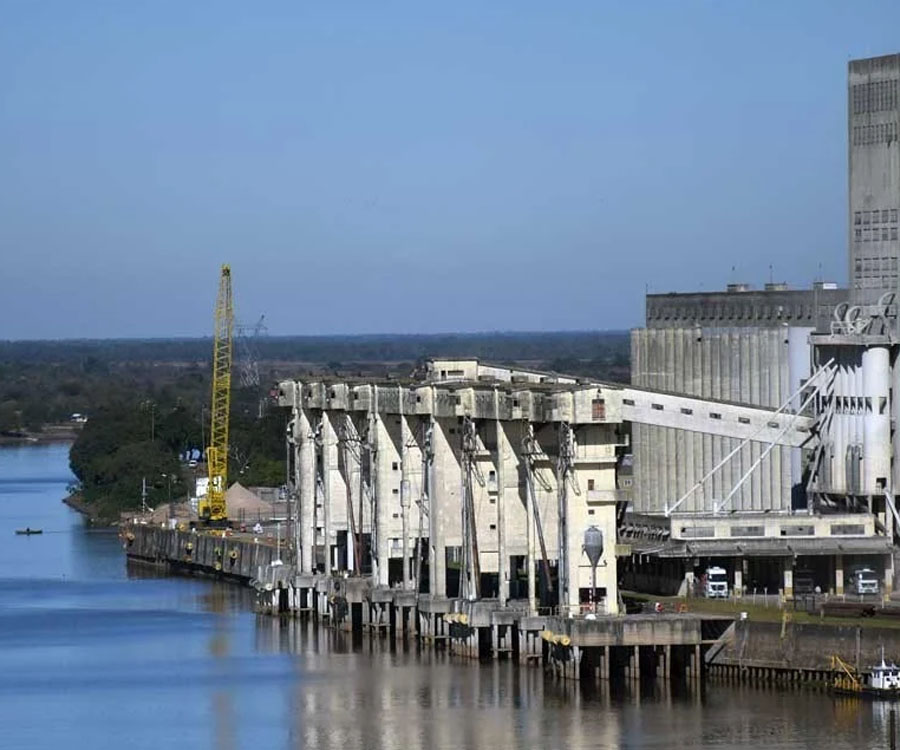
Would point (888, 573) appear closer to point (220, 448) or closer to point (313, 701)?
point (313, 701)

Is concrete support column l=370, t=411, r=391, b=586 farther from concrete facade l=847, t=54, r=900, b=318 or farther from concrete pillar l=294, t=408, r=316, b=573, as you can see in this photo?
concrete facade l=847, t=54, r=900, b=318

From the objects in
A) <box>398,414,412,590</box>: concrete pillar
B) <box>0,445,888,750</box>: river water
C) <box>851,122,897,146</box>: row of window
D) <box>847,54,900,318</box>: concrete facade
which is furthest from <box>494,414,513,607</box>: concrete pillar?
<box>851,122,897,146</box>: row of window

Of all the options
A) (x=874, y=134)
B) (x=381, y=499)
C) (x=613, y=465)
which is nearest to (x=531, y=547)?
(x=613, y=465)

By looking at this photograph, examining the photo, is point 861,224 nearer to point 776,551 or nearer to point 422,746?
point 776,551

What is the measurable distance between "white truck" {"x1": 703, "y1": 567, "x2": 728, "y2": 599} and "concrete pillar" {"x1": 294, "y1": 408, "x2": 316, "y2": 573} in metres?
27.5

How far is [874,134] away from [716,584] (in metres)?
21.1

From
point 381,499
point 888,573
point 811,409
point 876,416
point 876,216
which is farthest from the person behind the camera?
point 381,499

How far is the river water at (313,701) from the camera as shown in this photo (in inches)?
3415

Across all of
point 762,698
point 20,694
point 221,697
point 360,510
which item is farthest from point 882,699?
point 360,510

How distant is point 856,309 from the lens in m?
111

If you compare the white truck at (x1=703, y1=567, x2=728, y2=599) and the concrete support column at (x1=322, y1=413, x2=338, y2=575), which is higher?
the concrete support column at (x1=322, y1=413, x2=338, y2=575)

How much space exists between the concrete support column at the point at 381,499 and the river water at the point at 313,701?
343cm

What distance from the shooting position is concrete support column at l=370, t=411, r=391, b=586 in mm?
118000

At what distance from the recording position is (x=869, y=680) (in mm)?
91125
